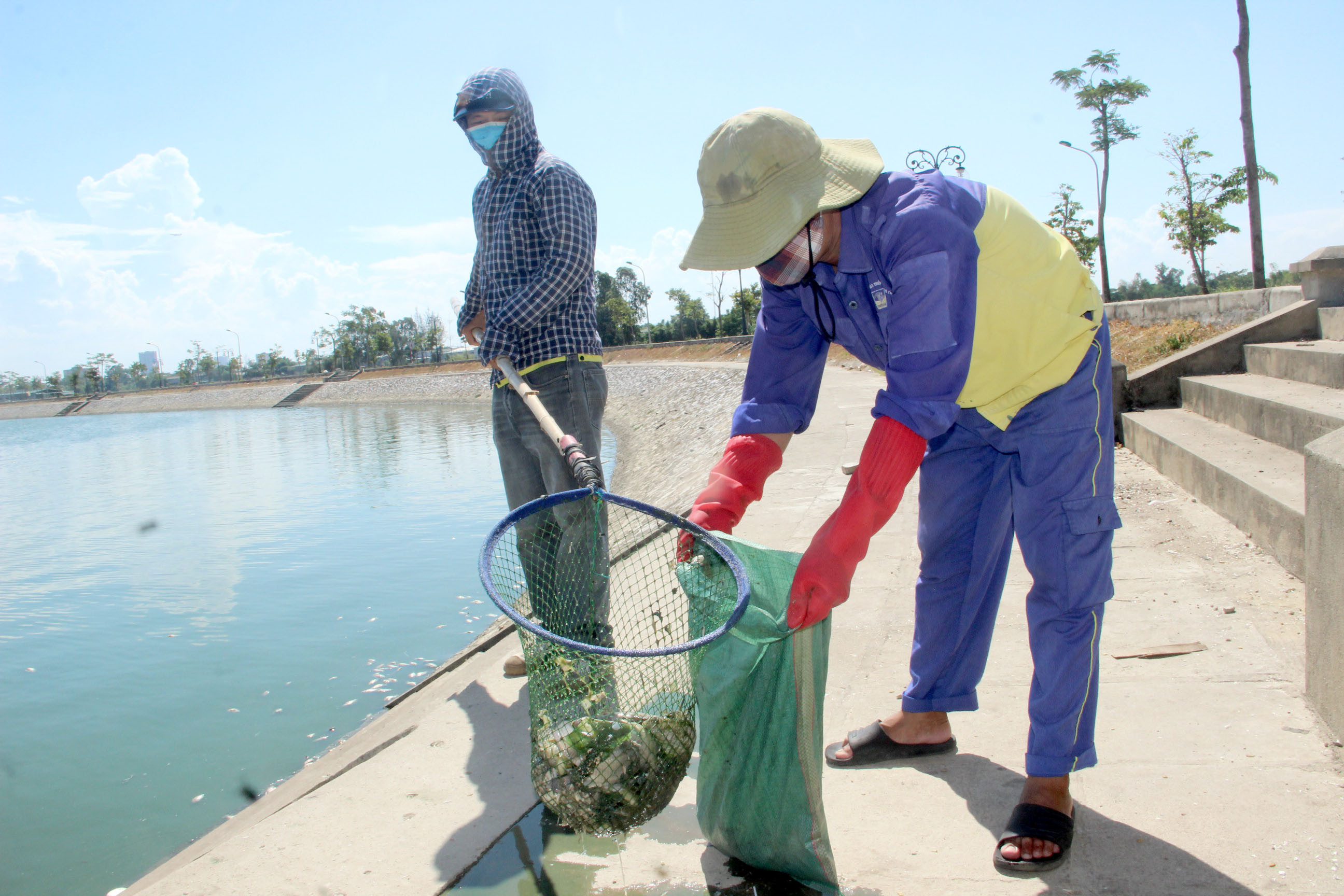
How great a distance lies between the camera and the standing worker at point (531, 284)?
9.68 feet

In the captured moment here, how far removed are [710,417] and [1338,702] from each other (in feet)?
51.7

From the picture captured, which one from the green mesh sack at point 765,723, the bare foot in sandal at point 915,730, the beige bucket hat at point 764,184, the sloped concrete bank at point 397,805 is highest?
the beige bucket hat at point 764,184

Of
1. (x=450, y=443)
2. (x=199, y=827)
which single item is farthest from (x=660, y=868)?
(x=450, y=443)

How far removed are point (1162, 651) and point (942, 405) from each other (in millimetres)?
1851

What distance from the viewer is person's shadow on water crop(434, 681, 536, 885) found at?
2080mm

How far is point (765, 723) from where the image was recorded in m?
1.82

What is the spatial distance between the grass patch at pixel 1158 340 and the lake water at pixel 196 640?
23.3 ft

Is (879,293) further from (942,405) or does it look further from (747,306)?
(747,306)

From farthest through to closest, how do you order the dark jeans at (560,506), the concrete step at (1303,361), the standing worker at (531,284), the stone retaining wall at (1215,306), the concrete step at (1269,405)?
the stone retaining wall at (1215,306) < the concrete step at (1303,361) < the concrete step at (1269,405) < the standing worker at (531,284) < the dark jeans at (560,506)

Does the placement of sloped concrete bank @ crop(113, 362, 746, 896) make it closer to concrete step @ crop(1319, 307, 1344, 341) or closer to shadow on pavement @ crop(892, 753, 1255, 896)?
shadow on pavement @ crop(892, 753, 1255, 896)

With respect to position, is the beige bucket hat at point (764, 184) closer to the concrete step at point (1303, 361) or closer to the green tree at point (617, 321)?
the concrete step at point (1303, 361)

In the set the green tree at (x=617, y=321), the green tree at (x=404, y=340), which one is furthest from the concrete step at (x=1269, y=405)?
the green tree at (x=404, y=340)

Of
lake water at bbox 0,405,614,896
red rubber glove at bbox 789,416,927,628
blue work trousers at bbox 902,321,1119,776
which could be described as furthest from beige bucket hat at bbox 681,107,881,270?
lake water at bbox 0,405,614,896

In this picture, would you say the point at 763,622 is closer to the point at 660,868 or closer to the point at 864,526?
the point at 864,526
